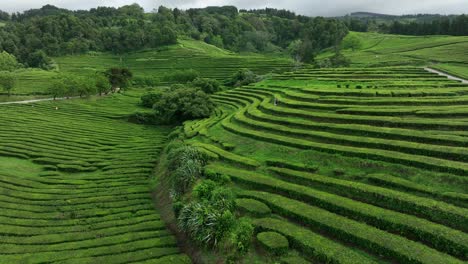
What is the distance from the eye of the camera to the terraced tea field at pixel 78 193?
82.5ft

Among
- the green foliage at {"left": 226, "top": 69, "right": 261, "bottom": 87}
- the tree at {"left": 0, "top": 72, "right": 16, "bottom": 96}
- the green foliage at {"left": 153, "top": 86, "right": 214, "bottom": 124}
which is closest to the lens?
the green foliage at {"left": 153, "top": 86, "right": 214, "bottom": 124}

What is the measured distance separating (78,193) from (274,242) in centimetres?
2364

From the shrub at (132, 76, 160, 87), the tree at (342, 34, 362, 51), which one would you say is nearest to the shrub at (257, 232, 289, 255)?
the shrub at (132, 76, 160, 87)

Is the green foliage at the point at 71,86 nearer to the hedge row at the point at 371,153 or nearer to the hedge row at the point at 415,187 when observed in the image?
the hedge row at the point at 371,153

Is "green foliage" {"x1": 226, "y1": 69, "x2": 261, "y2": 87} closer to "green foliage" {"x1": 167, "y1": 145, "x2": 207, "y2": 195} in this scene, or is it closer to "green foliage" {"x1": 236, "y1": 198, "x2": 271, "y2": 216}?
"green foliage" {"x1": 167, "y1": 145, "x2": 207, "y2": 195}

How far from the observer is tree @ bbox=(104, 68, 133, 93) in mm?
90562

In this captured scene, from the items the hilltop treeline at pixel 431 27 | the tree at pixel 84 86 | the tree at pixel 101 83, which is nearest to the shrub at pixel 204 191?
the tree at pixel 84 86

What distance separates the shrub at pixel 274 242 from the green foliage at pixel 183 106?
38.9 m

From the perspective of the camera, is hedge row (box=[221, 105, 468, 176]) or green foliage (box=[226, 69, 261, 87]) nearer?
hedge row (box=[221, 105, 468, 176])

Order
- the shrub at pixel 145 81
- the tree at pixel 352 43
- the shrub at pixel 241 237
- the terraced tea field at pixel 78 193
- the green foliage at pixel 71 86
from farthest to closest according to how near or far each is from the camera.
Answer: the tree at pixel 352 43, the shrub at pixel 145 81, the green foliage at pixel 71 86, the terraced tea field at pixel 78 193, the shrub at pixel 241 237

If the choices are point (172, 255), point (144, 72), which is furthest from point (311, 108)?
point (144, 72)

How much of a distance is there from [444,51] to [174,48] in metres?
98.3

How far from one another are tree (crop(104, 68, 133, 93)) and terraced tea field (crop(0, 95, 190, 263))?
97.0ft

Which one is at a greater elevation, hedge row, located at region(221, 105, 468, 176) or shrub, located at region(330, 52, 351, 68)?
shrub, located at region(330, 52, 351, 68)
